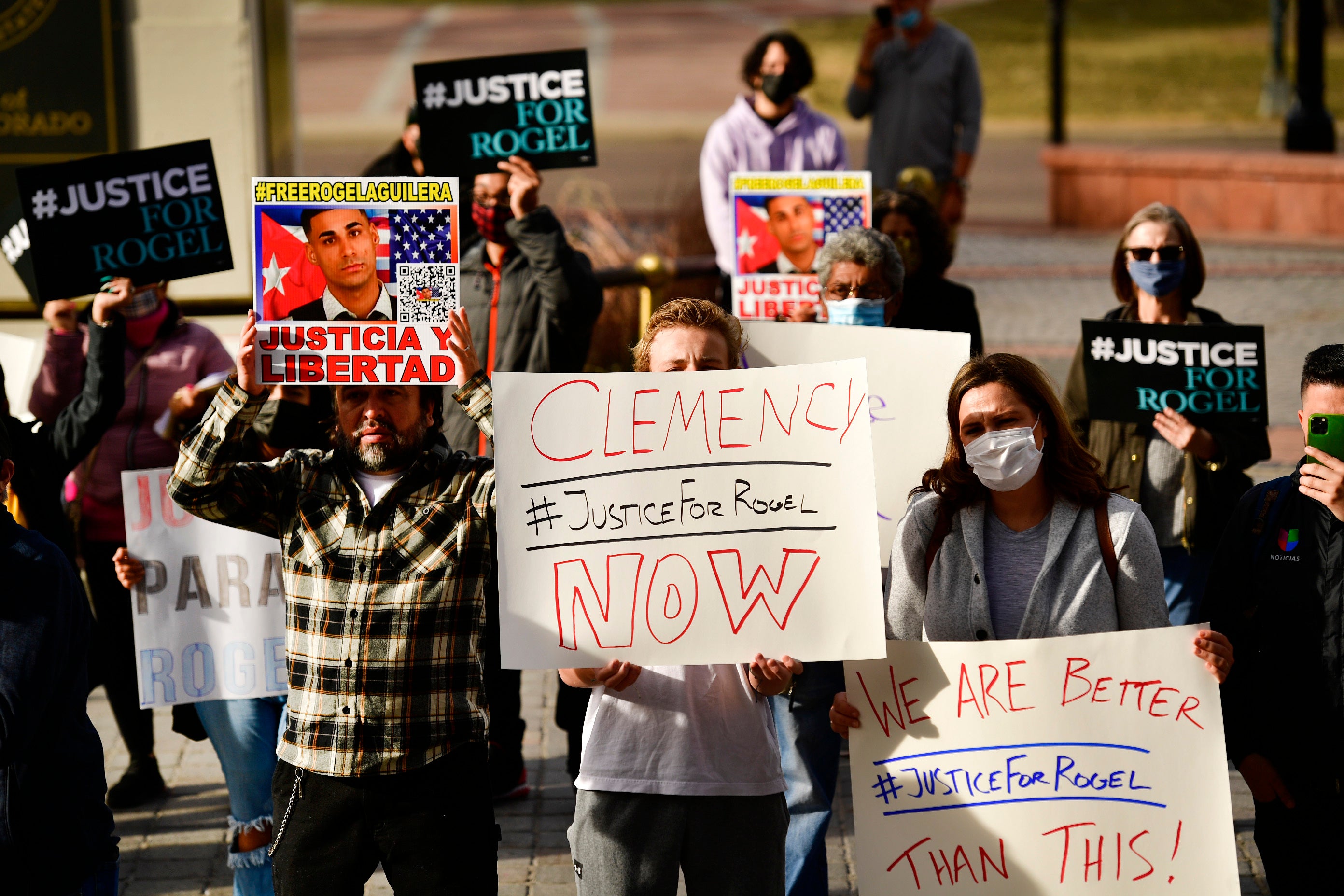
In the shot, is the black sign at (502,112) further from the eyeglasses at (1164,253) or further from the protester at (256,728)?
the eyeglasses at (1164,253)

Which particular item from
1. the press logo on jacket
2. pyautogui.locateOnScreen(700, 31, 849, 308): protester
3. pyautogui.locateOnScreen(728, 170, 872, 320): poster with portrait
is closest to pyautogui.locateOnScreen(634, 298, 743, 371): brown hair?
the press logo on jacket

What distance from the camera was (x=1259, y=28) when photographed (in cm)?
3944

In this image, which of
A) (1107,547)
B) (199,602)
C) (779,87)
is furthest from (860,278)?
(779,87)

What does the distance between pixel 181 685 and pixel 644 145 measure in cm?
2163

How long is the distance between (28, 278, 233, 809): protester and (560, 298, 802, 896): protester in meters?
2.50

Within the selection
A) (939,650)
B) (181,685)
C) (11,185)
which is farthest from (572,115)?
(11,185)

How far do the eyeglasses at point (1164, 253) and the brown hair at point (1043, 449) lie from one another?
1766 mm

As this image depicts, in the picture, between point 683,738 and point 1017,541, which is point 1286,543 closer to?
point 1017,541

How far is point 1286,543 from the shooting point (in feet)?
12.0

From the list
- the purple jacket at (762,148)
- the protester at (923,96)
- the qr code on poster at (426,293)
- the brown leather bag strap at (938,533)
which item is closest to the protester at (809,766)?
the brown leather bag strap at (938,533)

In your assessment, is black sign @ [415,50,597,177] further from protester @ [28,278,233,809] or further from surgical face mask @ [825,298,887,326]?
surgical face mask @ [825,298,887,326]

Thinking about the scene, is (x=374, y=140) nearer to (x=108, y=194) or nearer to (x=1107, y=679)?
(x=108, y=194)

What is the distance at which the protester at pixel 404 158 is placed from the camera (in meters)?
6.38

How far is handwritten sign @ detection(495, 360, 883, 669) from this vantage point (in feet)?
11.0
